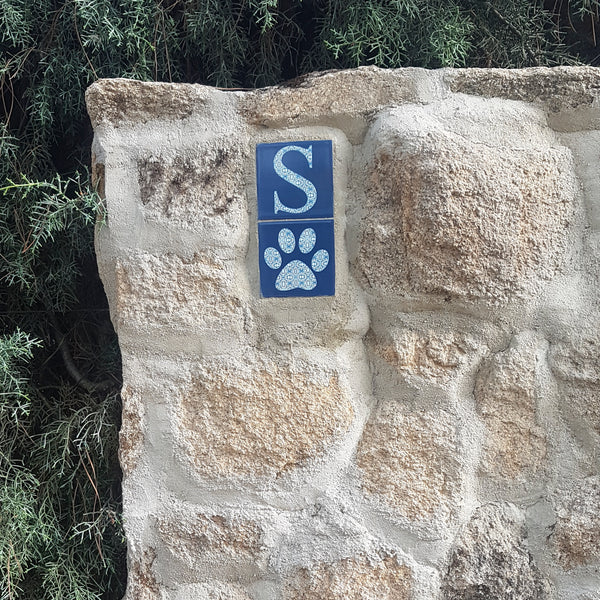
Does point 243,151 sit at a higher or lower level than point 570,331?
higher

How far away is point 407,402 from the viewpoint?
3.09ft

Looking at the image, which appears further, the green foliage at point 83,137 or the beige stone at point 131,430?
the green foliage at point 83,137

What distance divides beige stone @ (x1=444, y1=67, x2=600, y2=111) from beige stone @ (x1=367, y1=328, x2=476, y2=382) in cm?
34

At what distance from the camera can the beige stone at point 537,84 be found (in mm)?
954

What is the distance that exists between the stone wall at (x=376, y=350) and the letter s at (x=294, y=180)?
0.09ft

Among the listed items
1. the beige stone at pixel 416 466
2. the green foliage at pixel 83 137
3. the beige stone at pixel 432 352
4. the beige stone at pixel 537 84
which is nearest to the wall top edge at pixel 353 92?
the beige stone at pixel 537 84

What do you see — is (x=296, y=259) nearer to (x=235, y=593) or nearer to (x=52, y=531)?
(x=235, y=593)

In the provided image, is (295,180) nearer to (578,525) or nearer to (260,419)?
(260,419)

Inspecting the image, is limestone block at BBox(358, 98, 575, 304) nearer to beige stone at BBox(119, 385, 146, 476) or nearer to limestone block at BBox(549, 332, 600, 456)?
limestone block at BBox(549, 332, 600, 456)

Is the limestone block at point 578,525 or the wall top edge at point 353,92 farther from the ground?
the wall top edge at point 353,92

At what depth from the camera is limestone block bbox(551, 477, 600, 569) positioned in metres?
0.91

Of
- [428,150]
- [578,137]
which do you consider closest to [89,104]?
[428,150]

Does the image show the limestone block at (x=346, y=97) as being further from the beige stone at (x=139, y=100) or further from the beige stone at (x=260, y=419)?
the beige stone at (x=260, y=419)

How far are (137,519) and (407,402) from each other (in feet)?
1.32
